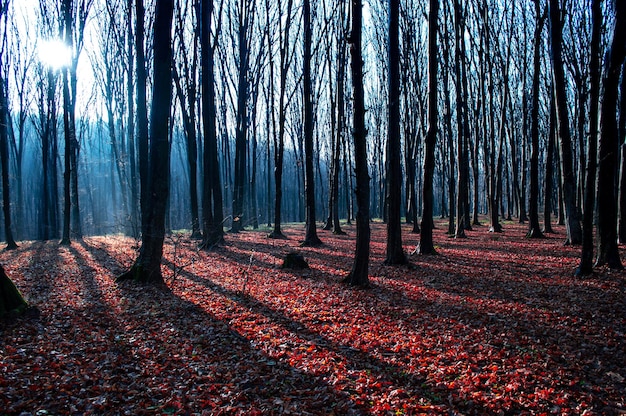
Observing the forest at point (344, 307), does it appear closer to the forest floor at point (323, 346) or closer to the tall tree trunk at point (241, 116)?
the forest floor at point (323, 346)

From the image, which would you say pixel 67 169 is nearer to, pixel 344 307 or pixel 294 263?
pixel 294 263

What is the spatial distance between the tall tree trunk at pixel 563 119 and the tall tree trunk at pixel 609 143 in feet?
7.95

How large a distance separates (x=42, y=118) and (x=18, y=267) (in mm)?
14274

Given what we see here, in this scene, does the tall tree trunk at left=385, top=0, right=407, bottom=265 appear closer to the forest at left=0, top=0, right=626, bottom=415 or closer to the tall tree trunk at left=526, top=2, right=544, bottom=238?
the forest at left=0, top=0, right=626, bottom=415

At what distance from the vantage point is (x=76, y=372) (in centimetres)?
380

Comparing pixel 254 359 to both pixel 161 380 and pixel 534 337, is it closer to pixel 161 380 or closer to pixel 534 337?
pixel 161 380

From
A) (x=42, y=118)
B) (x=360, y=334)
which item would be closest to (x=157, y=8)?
(x=360, y=334)

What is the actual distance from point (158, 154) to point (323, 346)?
17.5 feet

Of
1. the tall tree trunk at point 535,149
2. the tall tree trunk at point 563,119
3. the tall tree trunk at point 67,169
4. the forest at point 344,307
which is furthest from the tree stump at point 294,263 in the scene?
the tall tree trunk at point 67,169

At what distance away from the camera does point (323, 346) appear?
4.71 meters

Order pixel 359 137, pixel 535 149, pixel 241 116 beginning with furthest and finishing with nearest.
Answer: pixel 241 116 < pixel 535 149 < pixel 359 137

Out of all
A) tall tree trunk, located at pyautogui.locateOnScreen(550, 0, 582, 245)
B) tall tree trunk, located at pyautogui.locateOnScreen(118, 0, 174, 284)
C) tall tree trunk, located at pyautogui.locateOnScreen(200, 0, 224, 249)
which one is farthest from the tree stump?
tall tree trunk, located at pyautogui.locateOnScreen(550, 0, 582, 245)

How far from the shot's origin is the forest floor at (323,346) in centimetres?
338

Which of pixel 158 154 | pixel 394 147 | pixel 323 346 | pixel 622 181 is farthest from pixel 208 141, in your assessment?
pixel 622 181
